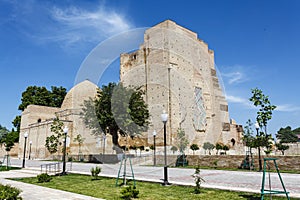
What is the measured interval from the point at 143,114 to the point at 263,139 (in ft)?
31.7

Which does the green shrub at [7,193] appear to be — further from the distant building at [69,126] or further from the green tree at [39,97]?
the green tree at [39,97]

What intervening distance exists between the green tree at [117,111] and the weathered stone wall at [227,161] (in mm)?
3467

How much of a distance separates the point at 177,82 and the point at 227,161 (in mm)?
22422

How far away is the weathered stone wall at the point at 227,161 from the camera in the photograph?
553 inches

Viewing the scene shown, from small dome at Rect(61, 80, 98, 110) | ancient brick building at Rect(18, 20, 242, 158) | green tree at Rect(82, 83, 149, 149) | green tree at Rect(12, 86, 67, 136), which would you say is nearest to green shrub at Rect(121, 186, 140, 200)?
green tree at Rect(82, 83, 149, 149)

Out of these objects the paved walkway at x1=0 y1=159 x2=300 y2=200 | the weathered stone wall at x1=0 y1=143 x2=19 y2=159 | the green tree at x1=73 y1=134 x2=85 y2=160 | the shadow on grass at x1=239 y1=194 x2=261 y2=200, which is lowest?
the weathered stone wall at x1=0 y1=143 x2=19 y2=159

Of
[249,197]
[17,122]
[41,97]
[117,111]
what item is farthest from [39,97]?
[249,197]

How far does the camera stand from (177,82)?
3831cm

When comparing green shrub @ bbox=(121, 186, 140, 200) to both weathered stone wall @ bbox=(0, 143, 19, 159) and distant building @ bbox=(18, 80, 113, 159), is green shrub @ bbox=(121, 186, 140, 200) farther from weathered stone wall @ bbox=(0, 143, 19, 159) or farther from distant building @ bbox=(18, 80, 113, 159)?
weathered stone wall @ bbox=(0, 143, 19, 159)

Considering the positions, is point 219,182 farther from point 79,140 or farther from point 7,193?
point 79,140

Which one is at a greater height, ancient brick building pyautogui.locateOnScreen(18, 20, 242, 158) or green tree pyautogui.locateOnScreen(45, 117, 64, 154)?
ancient brick building pyautogui.locateOnScreen(18, 20, 242, 158)

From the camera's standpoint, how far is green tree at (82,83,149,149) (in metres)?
20.6

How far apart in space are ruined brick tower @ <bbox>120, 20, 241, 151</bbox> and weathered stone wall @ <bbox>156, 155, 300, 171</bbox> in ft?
46.8

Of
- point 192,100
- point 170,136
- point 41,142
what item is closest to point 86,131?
point 41,142
